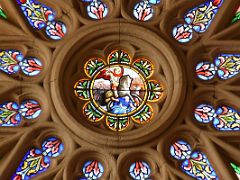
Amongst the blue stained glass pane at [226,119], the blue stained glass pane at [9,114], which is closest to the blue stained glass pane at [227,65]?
the blue stained glass pane at [226,119]

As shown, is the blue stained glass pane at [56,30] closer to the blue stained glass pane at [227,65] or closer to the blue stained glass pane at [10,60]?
the blue stained glass pane at [10,60]

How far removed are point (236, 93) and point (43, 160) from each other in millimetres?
3539

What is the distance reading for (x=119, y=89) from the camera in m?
15.1

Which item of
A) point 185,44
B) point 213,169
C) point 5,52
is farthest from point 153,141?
point 5,52

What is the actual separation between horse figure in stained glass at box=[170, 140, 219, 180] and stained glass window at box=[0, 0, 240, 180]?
17 millimetres

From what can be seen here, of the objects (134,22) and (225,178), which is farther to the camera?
(134,22)

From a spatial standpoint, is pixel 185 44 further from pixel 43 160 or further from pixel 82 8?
pixel 43 160

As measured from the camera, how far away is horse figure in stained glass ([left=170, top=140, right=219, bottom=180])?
14.1 m

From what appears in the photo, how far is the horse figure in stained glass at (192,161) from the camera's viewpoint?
14094 mm

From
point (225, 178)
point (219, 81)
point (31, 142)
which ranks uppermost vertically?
point (219, 81)

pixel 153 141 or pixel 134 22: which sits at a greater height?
pixel 134 22

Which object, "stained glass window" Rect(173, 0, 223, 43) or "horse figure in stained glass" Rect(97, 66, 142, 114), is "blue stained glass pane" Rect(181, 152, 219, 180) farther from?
"stained glass window" Rect(173, 0, 223, 43)

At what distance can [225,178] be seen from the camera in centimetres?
1382

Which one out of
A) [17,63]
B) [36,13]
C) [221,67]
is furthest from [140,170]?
[36,13]
